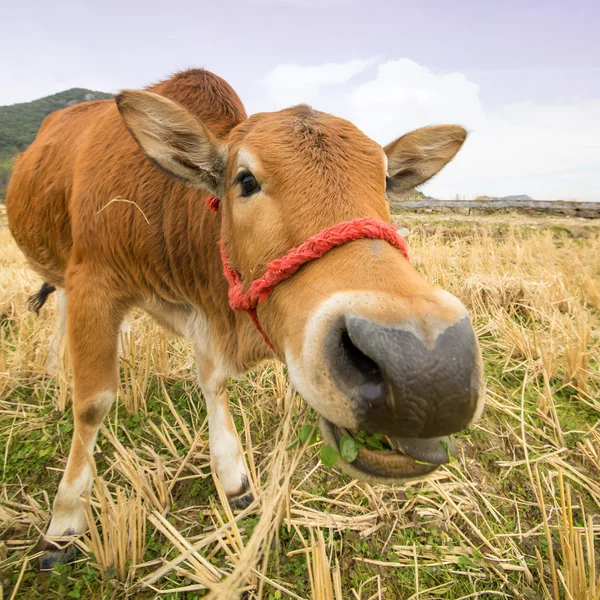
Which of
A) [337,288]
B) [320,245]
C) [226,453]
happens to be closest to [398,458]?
[337,288]

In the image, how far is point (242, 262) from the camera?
2.12m

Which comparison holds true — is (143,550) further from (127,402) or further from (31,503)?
(127,402)

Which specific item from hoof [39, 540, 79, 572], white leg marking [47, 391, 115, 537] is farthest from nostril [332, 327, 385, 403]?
hoof [39, 540, 79, 572]

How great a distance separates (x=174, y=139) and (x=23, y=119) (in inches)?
6023

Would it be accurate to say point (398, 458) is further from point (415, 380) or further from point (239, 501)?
point (239, 501)

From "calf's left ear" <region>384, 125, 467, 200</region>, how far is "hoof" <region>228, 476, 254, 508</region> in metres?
2.43

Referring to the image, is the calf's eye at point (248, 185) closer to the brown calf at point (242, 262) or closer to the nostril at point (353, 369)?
the brown calf at point (242, 262)

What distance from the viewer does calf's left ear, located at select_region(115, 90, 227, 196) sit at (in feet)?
7.06

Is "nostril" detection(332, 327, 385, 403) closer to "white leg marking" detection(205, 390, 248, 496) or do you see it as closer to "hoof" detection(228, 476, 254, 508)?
"white leg marking" detection(205, 390, 248, 496)

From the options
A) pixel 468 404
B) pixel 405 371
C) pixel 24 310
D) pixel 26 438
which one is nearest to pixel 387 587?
pixel 468 404

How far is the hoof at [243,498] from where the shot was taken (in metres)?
2.99

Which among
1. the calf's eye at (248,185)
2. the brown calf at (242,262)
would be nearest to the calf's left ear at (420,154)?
the brown calf at (242,262)

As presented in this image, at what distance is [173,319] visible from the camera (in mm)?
3342

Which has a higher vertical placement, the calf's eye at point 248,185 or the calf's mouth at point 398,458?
the calf's eye at point 248,185
